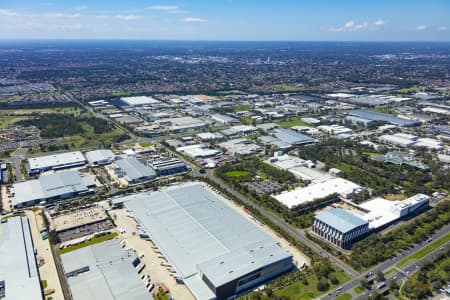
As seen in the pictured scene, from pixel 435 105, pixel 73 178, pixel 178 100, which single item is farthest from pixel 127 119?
pixel 435 105

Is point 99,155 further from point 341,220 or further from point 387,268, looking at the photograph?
point 387,268

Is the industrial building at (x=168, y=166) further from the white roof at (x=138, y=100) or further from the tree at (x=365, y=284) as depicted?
the white roof at (x=138, y=100)

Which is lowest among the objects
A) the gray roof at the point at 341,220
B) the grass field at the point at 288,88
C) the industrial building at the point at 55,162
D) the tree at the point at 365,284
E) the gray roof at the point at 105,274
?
the tree at the point at 365,284

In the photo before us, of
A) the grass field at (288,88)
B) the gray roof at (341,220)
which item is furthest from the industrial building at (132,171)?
the grass field at (288,88)

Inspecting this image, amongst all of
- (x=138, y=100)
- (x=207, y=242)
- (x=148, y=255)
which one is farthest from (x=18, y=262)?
(x=138, y=100)

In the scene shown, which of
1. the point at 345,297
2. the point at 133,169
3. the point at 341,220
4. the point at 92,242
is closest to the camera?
the point at 345,297
